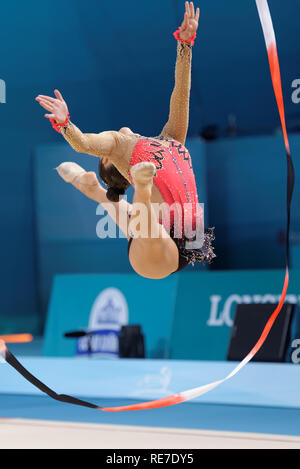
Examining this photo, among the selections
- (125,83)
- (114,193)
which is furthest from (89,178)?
(125,83)

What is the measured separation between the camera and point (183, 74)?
2559mm

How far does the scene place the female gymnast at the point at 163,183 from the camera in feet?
7.80

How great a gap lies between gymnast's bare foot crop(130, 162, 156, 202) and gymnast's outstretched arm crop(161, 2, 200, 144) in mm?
462

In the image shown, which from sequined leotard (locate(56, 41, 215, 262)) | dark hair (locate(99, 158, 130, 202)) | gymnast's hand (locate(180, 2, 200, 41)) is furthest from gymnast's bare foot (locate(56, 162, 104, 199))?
gymnast's hand (locate(180, 2, 200, 41))

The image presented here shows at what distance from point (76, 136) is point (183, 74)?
0.59 m

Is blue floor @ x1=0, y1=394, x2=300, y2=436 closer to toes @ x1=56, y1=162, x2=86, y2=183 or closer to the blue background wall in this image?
toes @ x1=56, y1=162, x2=86, y2=183

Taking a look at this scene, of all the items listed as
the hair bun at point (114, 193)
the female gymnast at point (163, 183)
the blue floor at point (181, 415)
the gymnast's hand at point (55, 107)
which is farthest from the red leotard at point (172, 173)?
the blue floor at point (181, 415)

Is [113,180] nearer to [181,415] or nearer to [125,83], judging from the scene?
[181,415]

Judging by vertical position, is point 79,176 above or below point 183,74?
below

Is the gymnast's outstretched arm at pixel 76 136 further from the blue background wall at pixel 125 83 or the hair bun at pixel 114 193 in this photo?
the blue background wall at pixel 125 83

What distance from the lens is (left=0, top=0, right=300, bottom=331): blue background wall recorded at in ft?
13.7
